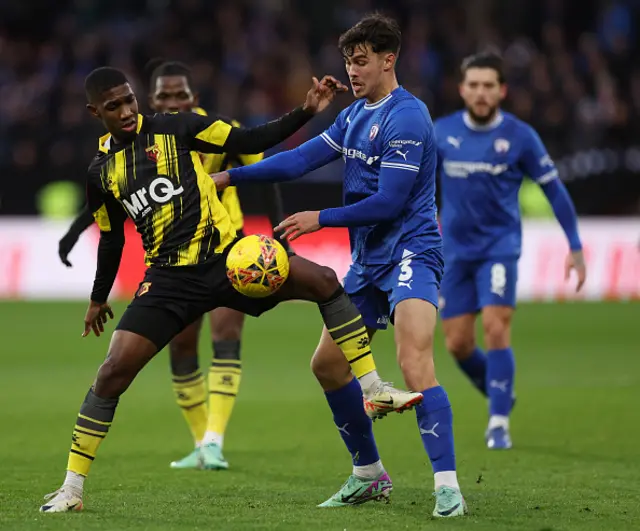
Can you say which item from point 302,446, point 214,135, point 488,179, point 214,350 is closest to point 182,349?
point 214,350

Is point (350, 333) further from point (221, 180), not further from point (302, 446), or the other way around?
point (302, 446)

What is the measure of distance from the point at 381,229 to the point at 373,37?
97 cm

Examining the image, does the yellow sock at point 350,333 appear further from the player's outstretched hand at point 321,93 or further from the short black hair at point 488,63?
the short black hair at point 488,63

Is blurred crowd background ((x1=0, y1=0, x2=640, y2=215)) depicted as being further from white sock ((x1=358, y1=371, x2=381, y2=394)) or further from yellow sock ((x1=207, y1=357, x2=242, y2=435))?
white sock ((x1=358, y1=371, x2=381, y2=394))

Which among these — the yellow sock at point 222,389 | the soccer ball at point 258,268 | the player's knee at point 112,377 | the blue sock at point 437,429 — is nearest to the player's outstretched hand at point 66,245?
the yellow sock at point 222,389

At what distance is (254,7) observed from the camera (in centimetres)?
2316

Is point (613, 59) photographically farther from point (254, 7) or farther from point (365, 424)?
point (365, 424)

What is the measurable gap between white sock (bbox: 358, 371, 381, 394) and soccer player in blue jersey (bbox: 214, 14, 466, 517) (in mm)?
14

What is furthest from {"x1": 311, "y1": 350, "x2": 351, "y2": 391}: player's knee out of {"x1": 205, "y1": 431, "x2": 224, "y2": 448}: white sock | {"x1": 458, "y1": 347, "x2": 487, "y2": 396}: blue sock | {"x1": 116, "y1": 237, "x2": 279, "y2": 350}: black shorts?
{"x1": 458, "y1": 347, "x2": 487, "y2": 396}: blue sock

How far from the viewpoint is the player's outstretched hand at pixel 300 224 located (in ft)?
19.5

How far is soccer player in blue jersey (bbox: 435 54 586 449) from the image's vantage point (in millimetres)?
8820

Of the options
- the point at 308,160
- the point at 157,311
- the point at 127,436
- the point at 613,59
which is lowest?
the point at 127,436

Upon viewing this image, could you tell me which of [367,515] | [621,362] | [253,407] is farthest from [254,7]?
[367,515]

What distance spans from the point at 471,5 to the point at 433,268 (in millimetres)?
17487
